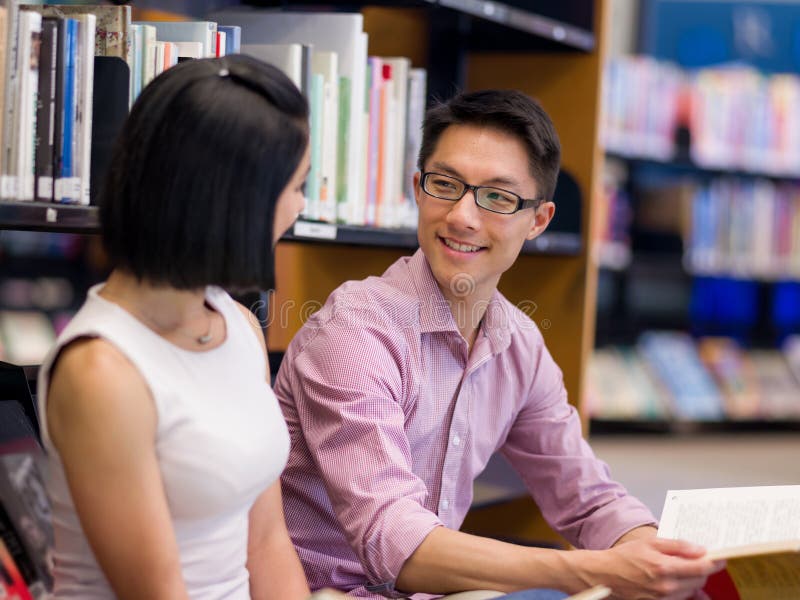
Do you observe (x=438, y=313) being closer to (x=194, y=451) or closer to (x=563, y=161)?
(x=194, y=451)

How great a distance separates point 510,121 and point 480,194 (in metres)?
0.13

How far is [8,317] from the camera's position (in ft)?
12.4

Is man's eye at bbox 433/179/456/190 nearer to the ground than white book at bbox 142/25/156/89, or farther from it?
nearer to the ground

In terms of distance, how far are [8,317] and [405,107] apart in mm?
2100

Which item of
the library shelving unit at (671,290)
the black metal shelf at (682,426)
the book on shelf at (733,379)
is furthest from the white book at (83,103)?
the book on shelf at (733,379)

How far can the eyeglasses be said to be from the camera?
1724mm

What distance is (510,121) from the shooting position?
1.73 metres

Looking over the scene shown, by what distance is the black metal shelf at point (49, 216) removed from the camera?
146 centimetres

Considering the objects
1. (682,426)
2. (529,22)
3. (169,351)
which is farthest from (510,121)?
(682,426)

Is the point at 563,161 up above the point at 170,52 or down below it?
below

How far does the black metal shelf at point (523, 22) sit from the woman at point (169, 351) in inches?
48.9

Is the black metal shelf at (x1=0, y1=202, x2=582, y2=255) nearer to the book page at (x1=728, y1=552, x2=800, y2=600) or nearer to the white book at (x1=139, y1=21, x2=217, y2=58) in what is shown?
the white book at (x1=139, y1=21, x2=217, y2=58)

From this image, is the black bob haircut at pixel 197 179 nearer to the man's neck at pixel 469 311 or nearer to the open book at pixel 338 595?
the open book at pixel 338 595

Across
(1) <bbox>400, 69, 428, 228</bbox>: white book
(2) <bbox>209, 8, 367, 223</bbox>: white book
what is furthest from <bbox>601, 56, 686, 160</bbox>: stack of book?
(2) <bbox>209, 8, 367, 223</bbox>: white book
